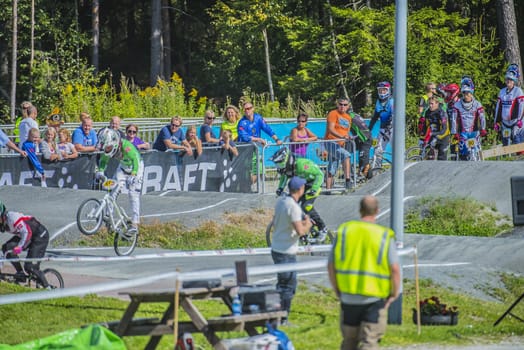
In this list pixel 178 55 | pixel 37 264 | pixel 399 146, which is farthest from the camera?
pixel 178 55

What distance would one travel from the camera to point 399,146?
13820mm

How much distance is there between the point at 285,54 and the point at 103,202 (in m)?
32.9

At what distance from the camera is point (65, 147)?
2475 cm

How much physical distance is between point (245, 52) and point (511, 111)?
88.4ft

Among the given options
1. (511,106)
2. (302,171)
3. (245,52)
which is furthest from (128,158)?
(245,52)

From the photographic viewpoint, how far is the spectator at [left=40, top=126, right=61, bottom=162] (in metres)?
24.3

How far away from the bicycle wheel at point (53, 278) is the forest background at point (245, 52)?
21.0m

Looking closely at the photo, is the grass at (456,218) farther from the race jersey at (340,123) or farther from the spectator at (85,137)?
the spectator at (85,137)

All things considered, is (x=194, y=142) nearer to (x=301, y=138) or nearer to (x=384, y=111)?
(x=301, y=138)

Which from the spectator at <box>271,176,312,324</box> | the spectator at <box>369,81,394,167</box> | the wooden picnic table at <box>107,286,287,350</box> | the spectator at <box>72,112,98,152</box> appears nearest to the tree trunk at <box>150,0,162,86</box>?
the spectator at <box>72,112,98,152</box>

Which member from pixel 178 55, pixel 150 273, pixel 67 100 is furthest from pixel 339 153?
pixel 178 55

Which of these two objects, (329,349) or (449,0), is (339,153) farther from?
(449,0)

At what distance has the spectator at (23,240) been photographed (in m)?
15.6

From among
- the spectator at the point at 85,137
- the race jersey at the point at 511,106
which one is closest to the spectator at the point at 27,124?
the spectator at the point at 85,137
